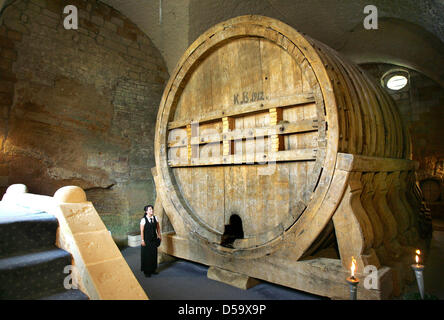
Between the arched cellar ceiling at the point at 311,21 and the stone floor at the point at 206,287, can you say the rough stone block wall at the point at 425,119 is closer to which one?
the arched cellar ceiling at the point at 311,21

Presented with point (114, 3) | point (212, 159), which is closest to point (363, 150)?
point (212, 159)

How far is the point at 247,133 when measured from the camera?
9.76ft

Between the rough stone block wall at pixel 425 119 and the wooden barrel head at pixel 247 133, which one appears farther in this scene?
the rough stone block wall at pixel 425 119

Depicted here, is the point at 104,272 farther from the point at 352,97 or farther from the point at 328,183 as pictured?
the point at 352,97

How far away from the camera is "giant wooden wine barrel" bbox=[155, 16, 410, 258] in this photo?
2387 millimetres

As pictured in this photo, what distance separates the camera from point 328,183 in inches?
89.4

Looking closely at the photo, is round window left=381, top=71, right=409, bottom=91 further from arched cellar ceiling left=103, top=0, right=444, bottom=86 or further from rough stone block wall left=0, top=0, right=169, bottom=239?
rough stone block wall left=0, top=0, right=169, bottom=239

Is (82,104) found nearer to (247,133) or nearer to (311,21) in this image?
(247,133)

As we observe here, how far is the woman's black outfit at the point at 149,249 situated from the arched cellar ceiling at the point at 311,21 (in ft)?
13.2

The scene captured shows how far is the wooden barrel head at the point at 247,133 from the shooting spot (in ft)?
8.14

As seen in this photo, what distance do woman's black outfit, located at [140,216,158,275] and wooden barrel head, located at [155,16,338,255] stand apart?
334 millimetres

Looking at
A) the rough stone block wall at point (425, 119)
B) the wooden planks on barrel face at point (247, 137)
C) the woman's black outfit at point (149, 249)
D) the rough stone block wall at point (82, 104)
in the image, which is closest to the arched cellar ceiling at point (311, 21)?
the rough stone block wall at point (82, 104)

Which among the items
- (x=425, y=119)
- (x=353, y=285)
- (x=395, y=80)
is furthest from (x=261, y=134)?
(x=395, y=80)

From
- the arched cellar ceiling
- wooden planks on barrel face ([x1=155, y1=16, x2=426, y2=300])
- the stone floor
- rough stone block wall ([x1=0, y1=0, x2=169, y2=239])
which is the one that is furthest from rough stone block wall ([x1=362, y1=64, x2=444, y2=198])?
rough stone block wall ([x1=0, y1=0, x2=169, y2=239])
